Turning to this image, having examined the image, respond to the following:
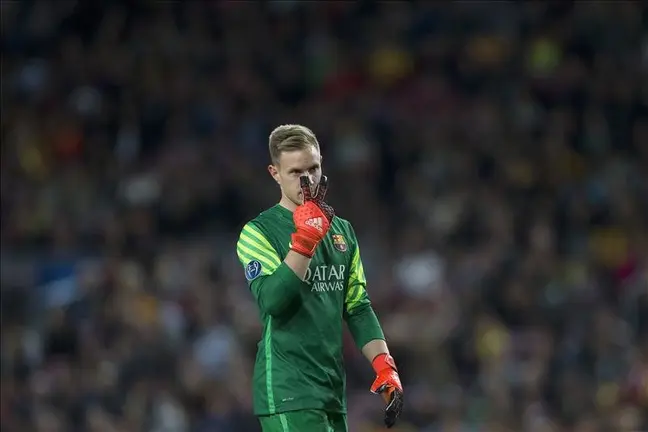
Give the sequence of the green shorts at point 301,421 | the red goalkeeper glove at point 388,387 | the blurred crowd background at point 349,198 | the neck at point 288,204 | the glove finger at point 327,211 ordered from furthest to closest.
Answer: the blurred crowd background at point 349,198, the neck at point 288,204, the red goalkeeper glove at point 388,387, the green shorts at point 301,421, the glove finger at point 327,211

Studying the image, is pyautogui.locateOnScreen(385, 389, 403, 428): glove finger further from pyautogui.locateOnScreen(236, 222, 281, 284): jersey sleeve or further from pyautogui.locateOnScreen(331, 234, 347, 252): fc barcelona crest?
pyautogui.locateOnScreen(236, 222, 281, 284): jersey sleeve

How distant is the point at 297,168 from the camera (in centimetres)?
601

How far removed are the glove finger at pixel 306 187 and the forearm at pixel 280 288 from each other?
29cm

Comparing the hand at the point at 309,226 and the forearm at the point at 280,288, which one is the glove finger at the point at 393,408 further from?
the hand at the point at 309,226

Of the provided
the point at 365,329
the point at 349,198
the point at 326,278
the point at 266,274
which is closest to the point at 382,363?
the point at 365,329

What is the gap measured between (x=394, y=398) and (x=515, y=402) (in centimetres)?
615

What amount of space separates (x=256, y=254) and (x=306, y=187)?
15.8 inches

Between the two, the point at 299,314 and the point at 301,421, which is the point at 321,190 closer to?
the point at 299,314

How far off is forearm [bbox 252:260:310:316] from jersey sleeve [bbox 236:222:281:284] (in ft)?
0.39

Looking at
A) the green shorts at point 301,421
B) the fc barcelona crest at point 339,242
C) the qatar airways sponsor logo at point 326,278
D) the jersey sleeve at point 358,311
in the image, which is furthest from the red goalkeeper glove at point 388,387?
the fc barcelona crest at point 339,242

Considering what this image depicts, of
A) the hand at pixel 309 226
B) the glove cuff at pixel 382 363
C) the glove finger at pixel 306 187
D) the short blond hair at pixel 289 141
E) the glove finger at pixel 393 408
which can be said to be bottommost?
the glove finger at pixel 393 408

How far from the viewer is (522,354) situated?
12461 millimetres

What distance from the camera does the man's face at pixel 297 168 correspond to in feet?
19.7

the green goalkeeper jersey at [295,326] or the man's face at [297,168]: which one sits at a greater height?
the man's face at [297,168]
